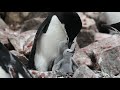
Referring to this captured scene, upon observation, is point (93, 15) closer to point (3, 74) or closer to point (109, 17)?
point (109, 17)

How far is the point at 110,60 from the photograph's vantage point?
261 cm

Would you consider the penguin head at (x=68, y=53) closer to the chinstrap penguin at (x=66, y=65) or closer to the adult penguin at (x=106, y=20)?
the chinstrap penguin at (x=66, y=65)

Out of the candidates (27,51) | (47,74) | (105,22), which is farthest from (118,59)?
(105,22)

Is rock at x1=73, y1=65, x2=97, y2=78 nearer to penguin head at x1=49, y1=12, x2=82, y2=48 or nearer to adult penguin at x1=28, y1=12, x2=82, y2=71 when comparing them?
adult penguin at x1=28, y1=12, x2=82, y2=71

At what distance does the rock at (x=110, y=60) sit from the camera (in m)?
2.55

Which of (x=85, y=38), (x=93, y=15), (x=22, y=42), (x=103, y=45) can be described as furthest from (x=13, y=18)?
(x=103, y=45)

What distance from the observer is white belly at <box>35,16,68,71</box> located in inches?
112

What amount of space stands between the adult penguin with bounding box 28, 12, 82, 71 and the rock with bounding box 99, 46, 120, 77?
28cm

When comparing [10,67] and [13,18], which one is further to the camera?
[13,18]

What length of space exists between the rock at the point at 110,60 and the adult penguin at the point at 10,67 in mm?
Result: 495

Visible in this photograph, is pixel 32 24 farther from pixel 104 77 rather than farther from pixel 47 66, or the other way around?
pixel 104 77

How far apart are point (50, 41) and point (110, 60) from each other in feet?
1.53

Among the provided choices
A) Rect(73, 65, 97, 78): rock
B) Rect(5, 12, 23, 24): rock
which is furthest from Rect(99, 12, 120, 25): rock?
Rect(73, 65, 97, 78): rock
